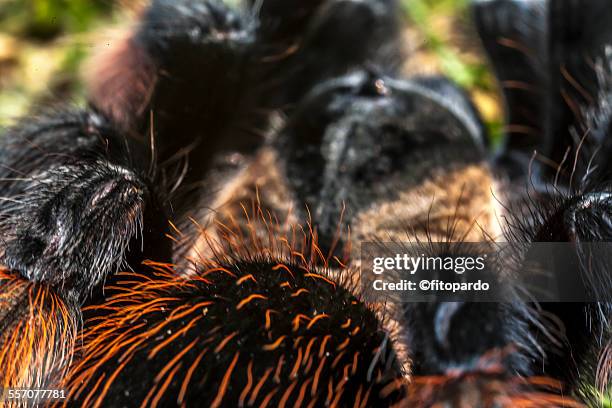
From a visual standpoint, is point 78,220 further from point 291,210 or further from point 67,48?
point 67,48

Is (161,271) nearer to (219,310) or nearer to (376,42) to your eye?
(219,310)

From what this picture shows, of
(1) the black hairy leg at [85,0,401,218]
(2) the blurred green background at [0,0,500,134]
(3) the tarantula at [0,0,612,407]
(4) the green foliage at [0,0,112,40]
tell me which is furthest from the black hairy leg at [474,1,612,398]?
(4) the green foliage at [0,0,112,40]

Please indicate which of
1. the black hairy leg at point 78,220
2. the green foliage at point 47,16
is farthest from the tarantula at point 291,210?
the green foliage at point 47,16

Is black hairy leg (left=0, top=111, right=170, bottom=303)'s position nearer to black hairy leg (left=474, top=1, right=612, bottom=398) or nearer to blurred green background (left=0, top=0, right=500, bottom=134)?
black hairy leg (left=474, top=1, right=612, bottom=398)

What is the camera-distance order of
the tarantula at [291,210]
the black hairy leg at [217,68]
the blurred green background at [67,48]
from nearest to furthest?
the tarantula at [291,210] → the black hairy leg at [217,68] → the blurred green background at [67,48]

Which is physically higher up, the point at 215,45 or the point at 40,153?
the point at 215,45

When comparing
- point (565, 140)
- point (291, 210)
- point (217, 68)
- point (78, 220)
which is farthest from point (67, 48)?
point (78, 220)

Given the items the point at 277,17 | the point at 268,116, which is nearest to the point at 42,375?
the point at 268,116

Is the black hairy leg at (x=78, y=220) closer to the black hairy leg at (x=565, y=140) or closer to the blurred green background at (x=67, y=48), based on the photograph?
the black hairy leg at (x=565, y=140)
